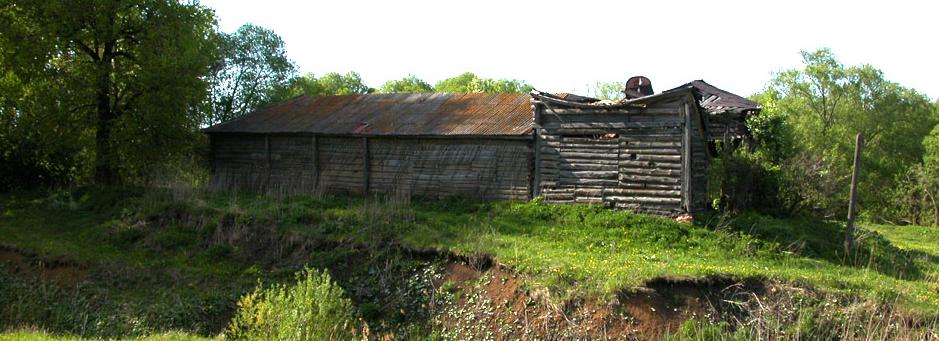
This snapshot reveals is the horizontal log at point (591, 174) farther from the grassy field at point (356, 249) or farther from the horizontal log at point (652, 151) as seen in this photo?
the grassy field at point (356, 249)

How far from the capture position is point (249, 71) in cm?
3219

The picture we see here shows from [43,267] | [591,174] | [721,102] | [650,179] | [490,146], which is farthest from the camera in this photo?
[721,102]

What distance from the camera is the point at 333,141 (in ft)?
71.2

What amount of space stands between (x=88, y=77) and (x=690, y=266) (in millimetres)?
16398

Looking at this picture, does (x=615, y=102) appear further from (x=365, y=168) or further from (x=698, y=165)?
(x=365, y=168)

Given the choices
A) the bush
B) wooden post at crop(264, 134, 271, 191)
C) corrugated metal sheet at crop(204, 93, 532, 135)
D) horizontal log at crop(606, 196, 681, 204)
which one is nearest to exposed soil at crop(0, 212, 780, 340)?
the bush

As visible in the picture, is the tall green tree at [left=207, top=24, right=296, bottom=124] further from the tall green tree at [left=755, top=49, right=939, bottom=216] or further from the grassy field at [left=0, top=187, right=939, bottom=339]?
the tall green tree at [left=755, top=49, right=939, bottom=216]

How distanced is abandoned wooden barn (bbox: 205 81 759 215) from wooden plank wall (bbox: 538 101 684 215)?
0.02m

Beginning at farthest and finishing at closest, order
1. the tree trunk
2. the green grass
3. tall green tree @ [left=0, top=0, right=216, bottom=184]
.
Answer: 1. the tree trunk
2. tall green tree @ [left=0, top=0, right=216, bottom=184]
3. the green grass

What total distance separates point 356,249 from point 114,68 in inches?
401

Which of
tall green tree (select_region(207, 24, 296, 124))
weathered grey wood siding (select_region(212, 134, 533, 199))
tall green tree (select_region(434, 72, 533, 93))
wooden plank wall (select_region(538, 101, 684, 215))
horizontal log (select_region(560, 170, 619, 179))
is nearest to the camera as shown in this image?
wooden plank wall (select_region(538, 101, 684, 215))

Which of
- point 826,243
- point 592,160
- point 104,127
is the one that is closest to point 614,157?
point 592,160

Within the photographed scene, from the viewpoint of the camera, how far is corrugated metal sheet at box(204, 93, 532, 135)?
20.0 metres

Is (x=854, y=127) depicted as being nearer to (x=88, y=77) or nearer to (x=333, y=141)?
(x=333, y=141)
